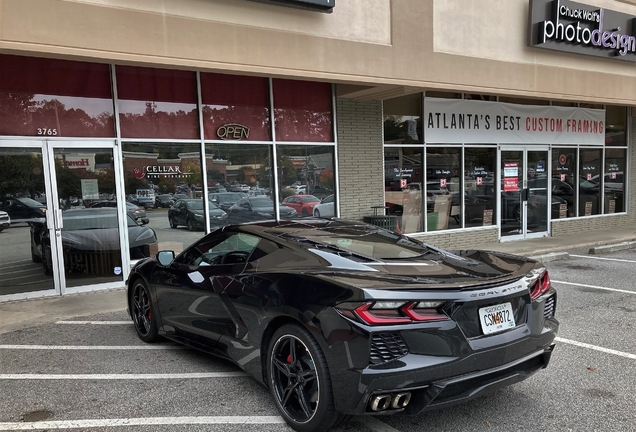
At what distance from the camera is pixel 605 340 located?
16.6ft

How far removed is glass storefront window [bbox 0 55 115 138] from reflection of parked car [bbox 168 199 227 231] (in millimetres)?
1636

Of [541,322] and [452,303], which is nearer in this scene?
[452,303]

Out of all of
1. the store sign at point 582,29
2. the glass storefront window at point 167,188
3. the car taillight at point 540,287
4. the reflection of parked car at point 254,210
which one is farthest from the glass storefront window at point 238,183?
the store sign at point 582,29

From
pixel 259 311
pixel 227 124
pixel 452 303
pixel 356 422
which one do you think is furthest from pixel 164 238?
pixel 452 303

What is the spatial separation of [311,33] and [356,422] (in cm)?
648

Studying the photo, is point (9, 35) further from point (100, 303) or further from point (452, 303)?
point (452, 303)

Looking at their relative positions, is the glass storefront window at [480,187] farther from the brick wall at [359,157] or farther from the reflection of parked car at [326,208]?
the reflection of parked car at [326,208]

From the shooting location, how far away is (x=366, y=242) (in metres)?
4.05

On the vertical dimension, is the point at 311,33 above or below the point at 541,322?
above

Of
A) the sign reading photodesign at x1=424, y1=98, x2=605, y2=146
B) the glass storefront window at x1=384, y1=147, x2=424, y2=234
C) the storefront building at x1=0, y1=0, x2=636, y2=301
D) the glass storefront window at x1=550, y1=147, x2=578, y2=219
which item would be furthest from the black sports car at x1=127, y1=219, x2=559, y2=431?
the glass storefront window at x1=550, y1=147, x2=578, y2=219

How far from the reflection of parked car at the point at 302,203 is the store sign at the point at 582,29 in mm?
6152

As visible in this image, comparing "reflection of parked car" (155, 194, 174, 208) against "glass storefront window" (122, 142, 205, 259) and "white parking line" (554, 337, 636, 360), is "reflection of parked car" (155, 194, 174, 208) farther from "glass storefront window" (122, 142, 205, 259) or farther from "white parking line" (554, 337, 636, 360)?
"white parking line" (554, 337, 636, 360)

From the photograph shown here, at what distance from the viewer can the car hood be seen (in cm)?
304

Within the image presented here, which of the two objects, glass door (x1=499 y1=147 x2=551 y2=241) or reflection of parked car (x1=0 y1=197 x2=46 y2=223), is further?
glass door (x1=499 y1=147 x2=551 y2=241)
